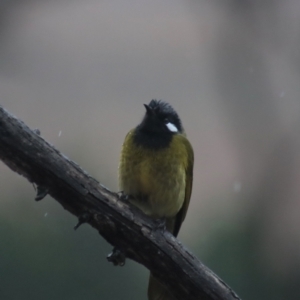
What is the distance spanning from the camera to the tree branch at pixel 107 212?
1880mm

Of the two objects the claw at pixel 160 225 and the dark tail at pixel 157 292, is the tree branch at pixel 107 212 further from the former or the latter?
the dark tail at pixel 157 292

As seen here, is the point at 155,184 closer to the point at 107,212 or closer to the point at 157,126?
the point at 157,126

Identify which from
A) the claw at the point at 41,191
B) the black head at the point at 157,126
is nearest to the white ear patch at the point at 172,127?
the black head at the point at 157,126

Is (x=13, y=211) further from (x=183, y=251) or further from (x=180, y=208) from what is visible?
(x=183, y=251)

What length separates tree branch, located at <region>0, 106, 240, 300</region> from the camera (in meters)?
1.88

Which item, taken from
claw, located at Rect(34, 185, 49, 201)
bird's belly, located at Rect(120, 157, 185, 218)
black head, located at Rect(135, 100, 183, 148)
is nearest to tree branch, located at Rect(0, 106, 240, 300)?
claw, located at Rect(34, 185, 49, 201)

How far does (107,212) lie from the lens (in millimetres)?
1981

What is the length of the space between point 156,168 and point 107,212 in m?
0.47

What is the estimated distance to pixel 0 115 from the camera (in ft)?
6.10

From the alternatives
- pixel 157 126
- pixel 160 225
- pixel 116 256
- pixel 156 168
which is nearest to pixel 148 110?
pixel 157 126

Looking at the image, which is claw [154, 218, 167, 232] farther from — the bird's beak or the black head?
the bird's beak

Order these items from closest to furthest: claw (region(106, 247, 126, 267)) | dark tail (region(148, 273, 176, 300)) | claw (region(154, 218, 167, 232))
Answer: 1. claw (region(106, 247, 126, 267))
2. claw (region(154, 218, 167, 232))
3. dark tail (region(148, 273, 176, 300))

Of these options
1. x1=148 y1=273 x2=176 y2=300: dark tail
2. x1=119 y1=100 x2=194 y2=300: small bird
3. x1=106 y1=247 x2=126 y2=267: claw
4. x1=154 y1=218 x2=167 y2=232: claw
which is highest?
x1=119 y1=100 x2=194 y2=300: small bird

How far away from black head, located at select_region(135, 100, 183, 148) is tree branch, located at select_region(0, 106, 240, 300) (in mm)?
473
